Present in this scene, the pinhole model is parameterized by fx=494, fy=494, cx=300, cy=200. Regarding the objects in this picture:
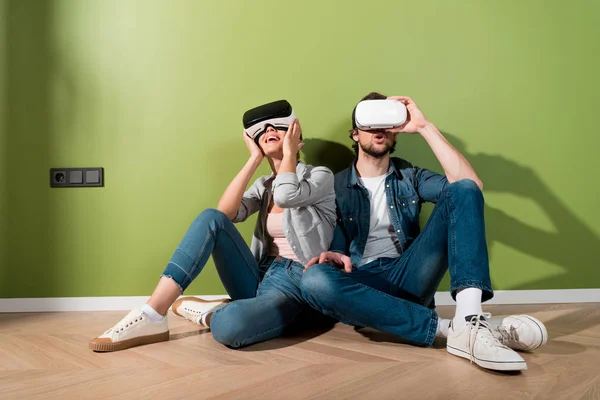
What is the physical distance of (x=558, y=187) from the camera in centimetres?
227

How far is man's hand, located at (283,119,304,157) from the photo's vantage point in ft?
5.81

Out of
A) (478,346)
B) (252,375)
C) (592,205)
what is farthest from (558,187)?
(252,375)

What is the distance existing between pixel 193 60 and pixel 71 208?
0.87m

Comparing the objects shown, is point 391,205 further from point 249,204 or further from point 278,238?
point 249,204

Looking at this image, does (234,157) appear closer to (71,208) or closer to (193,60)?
(193,60)

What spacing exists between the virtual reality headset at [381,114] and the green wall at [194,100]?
43cm

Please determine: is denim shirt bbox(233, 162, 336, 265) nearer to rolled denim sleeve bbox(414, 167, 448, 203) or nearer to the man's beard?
the man's beard

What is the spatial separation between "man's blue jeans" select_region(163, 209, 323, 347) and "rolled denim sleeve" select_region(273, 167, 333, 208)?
21cm

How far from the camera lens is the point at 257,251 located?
187 centimetres

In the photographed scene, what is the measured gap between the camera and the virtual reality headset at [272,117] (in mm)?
1876

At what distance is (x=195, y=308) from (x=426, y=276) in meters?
0.89

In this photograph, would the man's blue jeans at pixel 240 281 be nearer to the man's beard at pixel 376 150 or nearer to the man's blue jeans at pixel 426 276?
the man's blue jeans at pixel 426 276

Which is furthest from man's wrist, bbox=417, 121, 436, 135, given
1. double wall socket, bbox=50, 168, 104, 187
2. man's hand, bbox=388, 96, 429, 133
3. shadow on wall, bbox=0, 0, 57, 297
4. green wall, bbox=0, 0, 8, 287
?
green wall, bbox=0, 0, 8, 287

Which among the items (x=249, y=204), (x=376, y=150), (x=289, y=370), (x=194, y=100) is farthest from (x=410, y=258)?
(x=194, y=100)
